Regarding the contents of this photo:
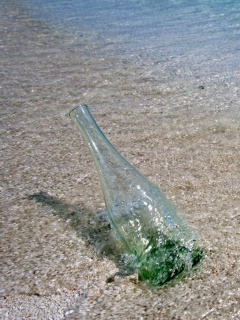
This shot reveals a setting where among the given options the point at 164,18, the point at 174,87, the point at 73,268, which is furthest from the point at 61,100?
the point at 164,18

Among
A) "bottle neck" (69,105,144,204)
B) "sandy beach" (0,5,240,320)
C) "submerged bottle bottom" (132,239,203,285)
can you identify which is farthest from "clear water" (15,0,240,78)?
"submerged bottle bottom" (132,239,203,285)

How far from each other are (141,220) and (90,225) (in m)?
0.26

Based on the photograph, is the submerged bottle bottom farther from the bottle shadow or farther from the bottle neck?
the bottle neck

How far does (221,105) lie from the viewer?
287 centimetres

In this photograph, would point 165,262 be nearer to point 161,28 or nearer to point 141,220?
point 141,220

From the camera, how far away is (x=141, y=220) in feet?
5.00

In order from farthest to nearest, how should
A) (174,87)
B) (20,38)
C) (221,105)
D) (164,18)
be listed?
(164,18), (20,38), (174,87), (221,105)

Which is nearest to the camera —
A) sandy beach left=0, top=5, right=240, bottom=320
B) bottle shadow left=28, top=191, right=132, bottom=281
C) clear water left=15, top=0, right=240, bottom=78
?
sandy beach left=0, top=5, right=240, bottom=320

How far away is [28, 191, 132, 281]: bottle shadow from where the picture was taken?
1.56 meters

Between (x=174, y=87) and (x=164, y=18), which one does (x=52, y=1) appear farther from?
→ (x=174, y=87)

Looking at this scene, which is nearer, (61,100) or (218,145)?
(218,145)

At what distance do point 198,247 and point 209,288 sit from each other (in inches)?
7.1

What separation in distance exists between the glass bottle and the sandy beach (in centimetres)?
5

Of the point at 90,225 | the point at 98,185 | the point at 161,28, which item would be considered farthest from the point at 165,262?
the point at 161,28
